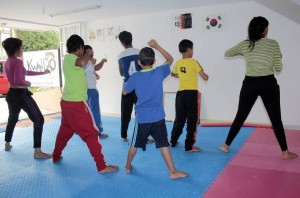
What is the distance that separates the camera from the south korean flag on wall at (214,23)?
5.35 metres

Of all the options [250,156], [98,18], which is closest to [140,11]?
[98,18]

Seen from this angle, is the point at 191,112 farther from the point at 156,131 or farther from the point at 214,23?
the point at 214,23

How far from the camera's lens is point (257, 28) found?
2.97 metres

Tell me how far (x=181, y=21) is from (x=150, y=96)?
3.66 meters

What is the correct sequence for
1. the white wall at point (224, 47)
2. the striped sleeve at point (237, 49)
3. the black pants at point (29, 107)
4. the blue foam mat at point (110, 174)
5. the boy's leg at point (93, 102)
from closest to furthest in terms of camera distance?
the blue foam mat at point (110, 174) → the striped sleeve at point (237, 49) → the black pants at point (29, 107) → the boy's leg at point (93, 102) → the white wall at point (224, 47)

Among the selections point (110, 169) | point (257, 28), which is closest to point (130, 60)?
point (110, 169)

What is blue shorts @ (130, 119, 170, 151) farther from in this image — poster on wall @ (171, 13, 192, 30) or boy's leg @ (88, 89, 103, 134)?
poster on wall @ (171, 13, 192, 30)

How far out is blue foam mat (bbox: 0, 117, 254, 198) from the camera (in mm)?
2480

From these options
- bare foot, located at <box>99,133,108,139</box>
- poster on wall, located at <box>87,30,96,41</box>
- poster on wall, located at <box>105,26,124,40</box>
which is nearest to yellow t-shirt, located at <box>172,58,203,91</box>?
bare foot, located at <box>99,133,108,139</box>

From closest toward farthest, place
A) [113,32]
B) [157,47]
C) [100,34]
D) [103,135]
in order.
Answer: [157,47], [103,135], [113,32], [100,34]

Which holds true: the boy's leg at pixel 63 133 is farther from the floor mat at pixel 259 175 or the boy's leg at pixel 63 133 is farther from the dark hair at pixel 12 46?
the floor mat at pixel 259 175

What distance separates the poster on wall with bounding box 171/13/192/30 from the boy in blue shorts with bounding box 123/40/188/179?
3335 mm

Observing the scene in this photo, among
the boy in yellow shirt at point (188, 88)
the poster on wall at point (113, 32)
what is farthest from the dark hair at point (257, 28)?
the poster on wall at point (113, 32)

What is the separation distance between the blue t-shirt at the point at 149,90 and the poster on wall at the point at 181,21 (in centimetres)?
341
